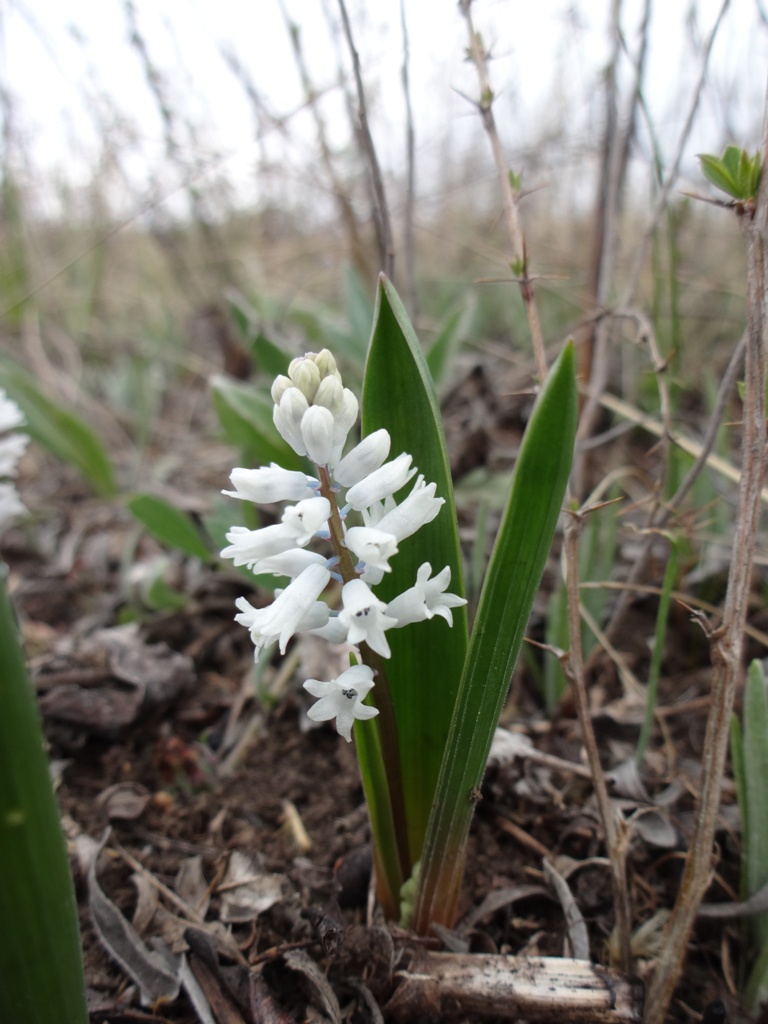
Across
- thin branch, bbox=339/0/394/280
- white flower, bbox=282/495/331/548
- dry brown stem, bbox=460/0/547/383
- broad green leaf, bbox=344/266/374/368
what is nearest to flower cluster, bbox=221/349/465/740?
white flower, bbox=282/495/331/548

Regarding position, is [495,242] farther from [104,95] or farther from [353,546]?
[353,546]

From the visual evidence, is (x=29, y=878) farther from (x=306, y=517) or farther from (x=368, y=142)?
(x=368, y=142)

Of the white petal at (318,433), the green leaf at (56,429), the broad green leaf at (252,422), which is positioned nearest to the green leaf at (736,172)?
the white petal at (318,433)

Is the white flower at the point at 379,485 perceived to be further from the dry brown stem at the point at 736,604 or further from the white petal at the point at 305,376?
the dry brown stem at the point at 736,604

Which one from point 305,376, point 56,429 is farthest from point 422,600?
point 56,429

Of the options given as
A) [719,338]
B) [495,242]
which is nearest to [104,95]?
[495,242]

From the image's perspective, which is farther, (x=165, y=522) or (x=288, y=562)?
(x=165, y=522)
